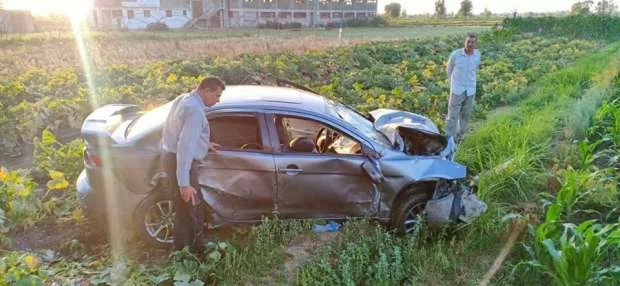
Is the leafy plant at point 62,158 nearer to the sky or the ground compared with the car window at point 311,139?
nearer to the ground

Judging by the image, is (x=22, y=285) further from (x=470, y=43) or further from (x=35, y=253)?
(x=470, y=43)

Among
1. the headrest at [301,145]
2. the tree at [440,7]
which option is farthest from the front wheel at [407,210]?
the tree at [440,7]

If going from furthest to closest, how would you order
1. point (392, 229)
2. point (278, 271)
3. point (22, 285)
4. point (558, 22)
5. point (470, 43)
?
point (558, 22)
point (470, 43)
point (392, 229)
point (278, 271)
point (22, 285)

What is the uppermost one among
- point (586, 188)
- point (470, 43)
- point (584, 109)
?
point (470, 43)

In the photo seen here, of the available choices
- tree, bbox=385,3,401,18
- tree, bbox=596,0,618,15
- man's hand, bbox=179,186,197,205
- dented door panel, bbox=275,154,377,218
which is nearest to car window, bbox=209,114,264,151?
dented door panel, bbox=275,154,377,218

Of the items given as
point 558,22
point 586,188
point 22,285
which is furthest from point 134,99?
point 558,22

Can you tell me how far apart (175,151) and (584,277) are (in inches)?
146

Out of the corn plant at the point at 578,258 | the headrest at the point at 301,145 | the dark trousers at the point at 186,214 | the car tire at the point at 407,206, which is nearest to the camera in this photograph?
the corn plant at the point at 578,258

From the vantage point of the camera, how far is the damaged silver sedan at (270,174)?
486cm

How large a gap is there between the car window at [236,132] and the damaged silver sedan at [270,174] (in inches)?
0.4

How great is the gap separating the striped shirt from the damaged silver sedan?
532 millimetres

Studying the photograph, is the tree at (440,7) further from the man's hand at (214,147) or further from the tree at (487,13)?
the man's hand at (214,147)

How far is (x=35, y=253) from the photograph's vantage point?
494 centimetres

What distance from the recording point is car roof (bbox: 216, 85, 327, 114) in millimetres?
4969
